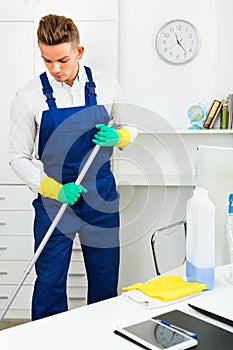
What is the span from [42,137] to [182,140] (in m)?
1.19

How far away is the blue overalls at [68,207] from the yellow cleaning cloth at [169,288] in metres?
0.99

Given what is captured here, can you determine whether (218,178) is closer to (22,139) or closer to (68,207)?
(68,207)

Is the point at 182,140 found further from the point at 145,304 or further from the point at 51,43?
the point at 145,304

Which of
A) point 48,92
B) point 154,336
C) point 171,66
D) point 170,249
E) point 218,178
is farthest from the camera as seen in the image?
point 170,249

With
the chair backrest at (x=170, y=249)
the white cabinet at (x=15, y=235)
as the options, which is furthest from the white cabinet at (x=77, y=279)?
the chair backrest at (x=170, y=249)

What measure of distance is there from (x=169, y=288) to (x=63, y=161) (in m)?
1.12

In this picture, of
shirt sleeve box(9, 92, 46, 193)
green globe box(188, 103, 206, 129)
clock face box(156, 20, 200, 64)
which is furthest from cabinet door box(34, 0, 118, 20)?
shirt sleeve box(9, 92, 46, 193)

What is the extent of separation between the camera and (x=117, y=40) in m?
3.02

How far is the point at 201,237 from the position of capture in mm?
1267

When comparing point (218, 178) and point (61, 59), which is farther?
point (61, 59)

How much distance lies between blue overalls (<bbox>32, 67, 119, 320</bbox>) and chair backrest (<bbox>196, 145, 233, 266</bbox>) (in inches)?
18.5

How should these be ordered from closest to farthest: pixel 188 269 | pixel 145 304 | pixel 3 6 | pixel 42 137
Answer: pixel 145 304
pixel 188 269
pixel 42 137
pixel 3 6

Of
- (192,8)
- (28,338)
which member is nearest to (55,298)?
(28,338)

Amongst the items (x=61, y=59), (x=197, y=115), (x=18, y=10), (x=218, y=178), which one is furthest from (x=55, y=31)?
(x=197, y=115)
